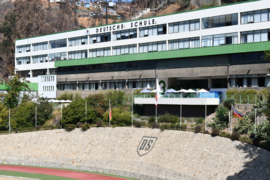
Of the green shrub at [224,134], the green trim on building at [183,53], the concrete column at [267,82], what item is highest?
the green trim on building at [183,53]

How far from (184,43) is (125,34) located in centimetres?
1509

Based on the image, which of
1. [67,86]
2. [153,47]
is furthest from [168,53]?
[67,86]

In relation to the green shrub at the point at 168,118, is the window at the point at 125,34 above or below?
above

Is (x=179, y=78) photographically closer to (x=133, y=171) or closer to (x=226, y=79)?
(x=226, y=79)

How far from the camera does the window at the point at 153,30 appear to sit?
218ft

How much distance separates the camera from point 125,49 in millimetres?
72375

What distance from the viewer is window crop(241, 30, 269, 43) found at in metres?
54.4

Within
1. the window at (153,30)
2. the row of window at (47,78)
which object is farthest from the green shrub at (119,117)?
the row of window at (47,78)

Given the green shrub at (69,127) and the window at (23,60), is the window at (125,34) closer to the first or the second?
the green shrub at (69,127)

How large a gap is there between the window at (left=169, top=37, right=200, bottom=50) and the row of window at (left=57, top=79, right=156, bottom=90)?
7.98 meters

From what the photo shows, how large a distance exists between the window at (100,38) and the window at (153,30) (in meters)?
9.57

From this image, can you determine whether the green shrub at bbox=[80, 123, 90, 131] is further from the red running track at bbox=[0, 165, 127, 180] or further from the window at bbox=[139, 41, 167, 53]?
the window at bbox=[139, 41, 167, 53]

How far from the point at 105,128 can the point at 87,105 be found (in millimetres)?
7882

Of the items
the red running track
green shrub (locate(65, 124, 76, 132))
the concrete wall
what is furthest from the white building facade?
the red running track
